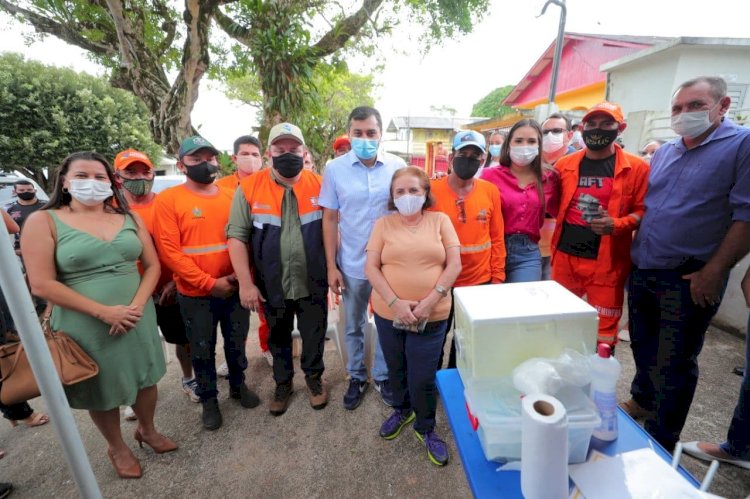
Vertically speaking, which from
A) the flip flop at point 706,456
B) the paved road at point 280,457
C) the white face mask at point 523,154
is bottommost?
the paved road at point 280,457

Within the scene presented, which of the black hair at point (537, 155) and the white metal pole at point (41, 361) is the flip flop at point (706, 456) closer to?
the black hair at point (537, 155)

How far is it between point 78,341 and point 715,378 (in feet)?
15.8

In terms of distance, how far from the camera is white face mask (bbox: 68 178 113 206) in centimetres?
188

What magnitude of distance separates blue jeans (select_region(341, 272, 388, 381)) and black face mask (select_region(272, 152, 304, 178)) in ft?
2.79

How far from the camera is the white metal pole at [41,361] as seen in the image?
3.66 ft

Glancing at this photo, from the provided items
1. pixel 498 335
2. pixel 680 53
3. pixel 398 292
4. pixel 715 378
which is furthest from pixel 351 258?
pixel 680 53

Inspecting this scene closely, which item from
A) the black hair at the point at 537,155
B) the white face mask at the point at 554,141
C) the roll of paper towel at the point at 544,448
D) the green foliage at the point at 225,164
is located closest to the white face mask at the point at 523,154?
the black hair at the point at 537,155

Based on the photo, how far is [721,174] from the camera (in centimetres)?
184

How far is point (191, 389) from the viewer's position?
2961 millimetres

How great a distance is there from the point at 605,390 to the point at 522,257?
151cm

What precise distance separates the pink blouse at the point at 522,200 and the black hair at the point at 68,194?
2514 mm

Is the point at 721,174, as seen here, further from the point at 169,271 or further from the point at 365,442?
the point at 169,271

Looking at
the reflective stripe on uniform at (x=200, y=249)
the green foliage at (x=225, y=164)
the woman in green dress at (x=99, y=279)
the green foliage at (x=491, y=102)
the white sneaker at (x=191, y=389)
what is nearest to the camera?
the woman in green dress at (x=99, y=279)

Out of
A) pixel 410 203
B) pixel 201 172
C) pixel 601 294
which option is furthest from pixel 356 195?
pixel 601 294
